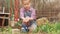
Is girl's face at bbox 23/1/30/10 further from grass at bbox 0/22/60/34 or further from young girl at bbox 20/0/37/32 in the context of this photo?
grass at bbox 0/22/60/34

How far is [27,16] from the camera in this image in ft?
16.4

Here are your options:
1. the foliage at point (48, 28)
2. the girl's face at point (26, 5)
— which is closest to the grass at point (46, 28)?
the foliage at point (48, 28)

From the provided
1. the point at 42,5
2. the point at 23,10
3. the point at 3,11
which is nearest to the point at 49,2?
the point at 42,5

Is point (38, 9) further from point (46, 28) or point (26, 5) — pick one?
point (46, 28)

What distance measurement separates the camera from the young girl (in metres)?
4.98

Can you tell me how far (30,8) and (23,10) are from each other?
0.11 m

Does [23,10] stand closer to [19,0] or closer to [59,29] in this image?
[19,0]

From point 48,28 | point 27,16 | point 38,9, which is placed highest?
point 38,9

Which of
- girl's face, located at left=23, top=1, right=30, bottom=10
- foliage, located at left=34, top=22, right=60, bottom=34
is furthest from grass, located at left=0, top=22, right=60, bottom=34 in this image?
girl's face, located at left=23, top=1, right=30, bottom=10

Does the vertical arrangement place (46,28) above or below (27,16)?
below

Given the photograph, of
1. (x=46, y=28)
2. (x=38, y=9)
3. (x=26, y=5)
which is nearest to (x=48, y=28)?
(x=46, y=28)

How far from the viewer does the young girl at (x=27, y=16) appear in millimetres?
4984

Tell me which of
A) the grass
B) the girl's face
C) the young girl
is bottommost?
the grass

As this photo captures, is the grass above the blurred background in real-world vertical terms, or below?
below
